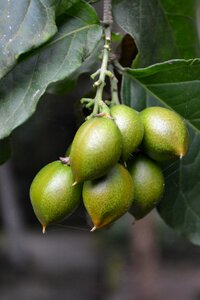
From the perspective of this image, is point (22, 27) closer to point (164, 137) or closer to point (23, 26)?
point (23, 26)

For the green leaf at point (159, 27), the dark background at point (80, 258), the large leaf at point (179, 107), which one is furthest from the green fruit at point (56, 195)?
the dark background at point (80, 258)

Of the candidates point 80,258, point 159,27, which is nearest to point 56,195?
point 159,27

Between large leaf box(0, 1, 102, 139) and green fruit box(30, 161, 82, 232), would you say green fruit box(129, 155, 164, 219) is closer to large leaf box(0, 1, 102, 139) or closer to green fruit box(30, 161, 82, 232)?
green fruit box(30, 161, 82, 232)

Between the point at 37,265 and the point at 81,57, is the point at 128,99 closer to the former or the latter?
the point at 81,57

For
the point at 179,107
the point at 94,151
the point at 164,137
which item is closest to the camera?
the point at 94,151

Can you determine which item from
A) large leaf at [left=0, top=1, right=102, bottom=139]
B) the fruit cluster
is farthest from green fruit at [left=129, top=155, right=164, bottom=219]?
large leaf at [left=0, top=1, right=102, bottom=139]

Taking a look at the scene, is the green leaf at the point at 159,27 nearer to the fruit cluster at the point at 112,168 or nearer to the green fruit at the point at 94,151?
the fruit cluster at the point at 112,168

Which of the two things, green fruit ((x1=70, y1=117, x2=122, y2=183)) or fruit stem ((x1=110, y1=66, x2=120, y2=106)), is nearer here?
green fruit ((x1=70, y1=117, x2=122, y2=183))
